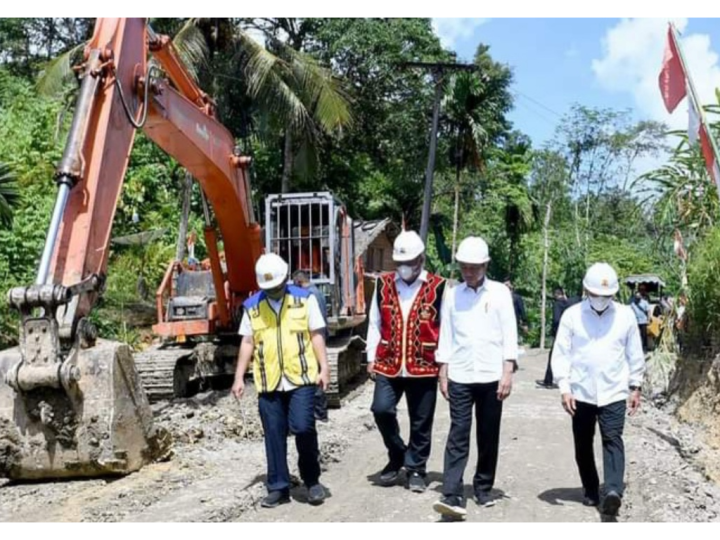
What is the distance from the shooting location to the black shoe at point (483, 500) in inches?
252

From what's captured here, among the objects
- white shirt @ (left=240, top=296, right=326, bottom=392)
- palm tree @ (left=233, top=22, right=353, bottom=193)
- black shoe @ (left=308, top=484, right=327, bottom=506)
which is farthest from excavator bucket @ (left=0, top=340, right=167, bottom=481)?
palm tree @ (left=233, top=22, right=353, bottom=193)

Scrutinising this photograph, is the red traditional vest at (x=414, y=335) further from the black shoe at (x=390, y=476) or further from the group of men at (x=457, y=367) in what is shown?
the black shoe at (x=390, y=476)

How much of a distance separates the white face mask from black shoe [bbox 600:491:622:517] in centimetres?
124

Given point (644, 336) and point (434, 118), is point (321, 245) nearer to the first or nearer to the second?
point (644, 336)

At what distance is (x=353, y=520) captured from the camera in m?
6.08

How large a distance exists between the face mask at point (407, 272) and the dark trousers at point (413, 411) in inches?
29.6

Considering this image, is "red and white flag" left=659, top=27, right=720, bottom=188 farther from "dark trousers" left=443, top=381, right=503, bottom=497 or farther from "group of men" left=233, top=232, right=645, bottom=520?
"dark trousers" left=443, top=381, right=503, bottom=497

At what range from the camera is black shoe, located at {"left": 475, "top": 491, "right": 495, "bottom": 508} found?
6406mm

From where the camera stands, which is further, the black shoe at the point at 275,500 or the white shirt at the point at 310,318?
the white shirt at the point at 310,318

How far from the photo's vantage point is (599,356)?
6.27 meters

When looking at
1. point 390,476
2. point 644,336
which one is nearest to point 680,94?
point 390,476

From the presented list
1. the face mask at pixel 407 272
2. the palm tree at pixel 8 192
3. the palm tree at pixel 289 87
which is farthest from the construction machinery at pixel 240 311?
the palm tree at pixel 289 87
